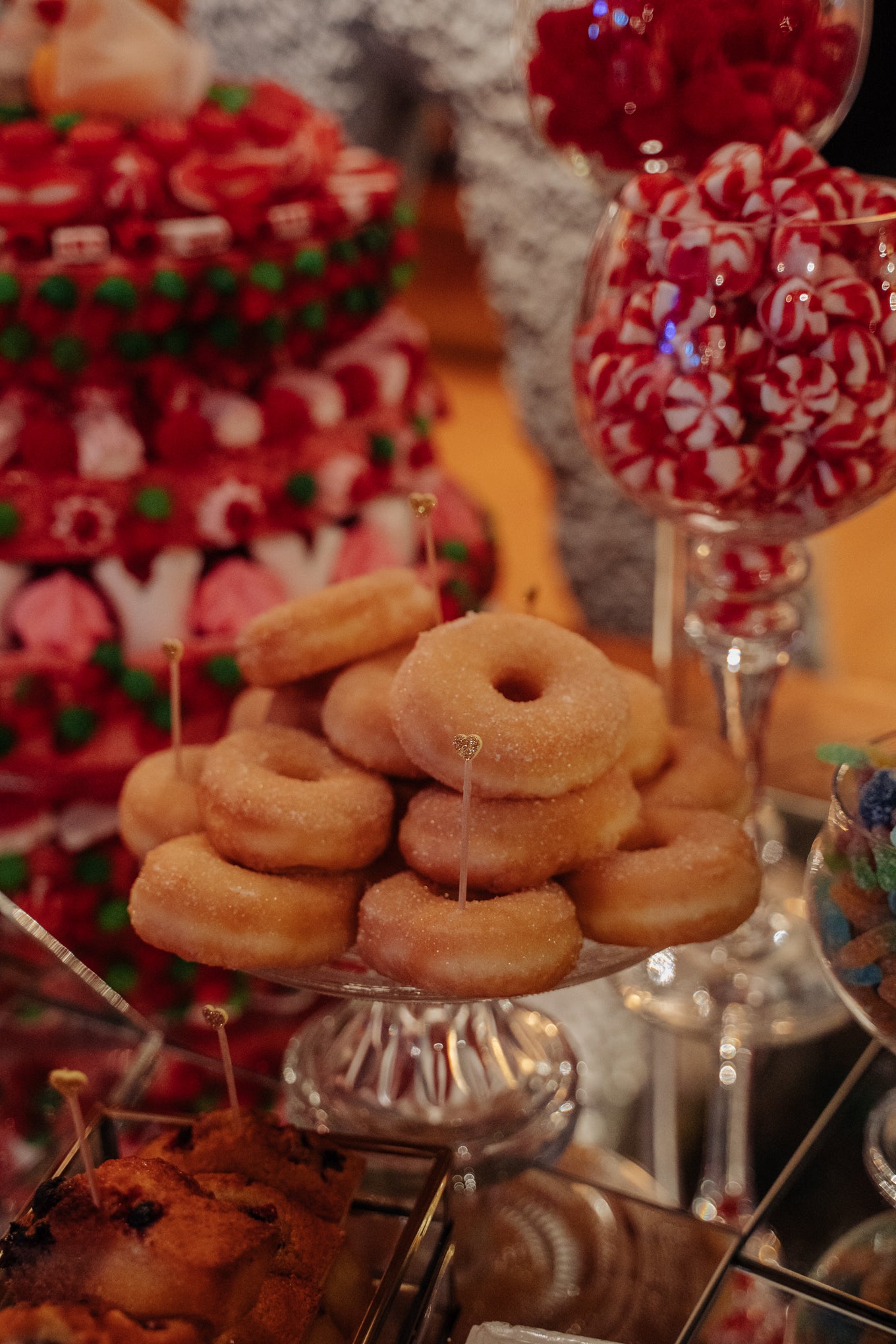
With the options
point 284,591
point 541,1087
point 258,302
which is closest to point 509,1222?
point 541,1087

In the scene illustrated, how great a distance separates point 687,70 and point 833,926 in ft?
1.93

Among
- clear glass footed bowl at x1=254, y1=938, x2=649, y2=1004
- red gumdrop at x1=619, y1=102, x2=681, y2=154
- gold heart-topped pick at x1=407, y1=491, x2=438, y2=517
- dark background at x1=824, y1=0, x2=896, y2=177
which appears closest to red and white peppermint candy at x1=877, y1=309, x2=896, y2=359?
red gumdrop at x1=619, y1=102, x2=681, y2=154

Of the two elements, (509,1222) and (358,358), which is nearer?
(509,1222)

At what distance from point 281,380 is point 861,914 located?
712mm

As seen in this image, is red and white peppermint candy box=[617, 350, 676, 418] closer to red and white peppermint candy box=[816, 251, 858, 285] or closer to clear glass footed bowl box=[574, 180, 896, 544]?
clear glass footed bowl box=[574, 180, 896, 544]

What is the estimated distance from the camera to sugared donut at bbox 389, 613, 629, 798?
26.9 inches

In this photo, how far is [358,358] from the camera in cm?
125

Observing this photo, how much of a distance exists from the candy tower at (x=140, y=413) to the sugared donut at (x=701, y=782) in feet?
1.39

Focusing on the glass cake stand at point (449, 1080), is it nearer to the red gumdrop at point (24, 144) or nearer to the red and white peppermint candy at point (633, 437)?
the red and white peppermint candy at point (633, 437)

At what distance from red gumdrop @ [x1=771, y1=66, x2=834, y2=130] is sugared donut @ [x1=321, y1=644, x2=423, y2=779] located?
494 millimetres

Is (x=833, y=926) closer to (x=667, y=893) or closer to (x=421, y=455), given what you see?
(x=667, y=893)

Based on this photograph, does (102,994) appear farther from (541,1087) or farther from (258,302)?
(258,302)

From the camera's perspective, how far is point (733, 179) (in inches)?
33.3

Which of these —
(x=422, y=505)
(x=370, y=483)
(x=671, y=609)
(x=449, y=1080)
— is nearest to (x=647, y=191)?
(x=422, y=505)
